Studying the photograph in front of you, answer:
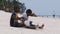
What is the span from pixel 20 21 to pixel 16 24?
227mm

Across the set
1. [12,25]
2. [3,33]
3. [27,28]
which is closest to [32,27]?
[27,28]

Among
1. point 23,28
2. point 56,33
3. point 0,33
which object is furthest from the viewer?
point 23,28

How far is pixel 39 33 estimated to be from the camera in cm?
1001

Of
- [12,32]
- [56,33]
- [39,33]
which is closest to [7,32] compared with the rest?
[12,32]

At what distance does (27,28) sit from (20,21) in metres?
0.48

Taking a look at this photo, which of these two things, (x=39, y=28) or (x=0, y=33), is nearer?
(x=0, y=33)

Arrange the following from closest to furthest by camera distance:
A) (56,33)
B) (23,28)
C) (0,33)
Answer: (0,33) → (56,33) → (23,28)

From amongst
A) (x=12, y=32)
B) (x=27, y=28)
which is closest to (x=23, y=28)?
(x=27, y=28)

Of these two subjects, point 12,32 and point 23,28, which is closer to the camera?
point 12,32

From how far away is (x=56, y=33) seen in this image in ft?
33.8

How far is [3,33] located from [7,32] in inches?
13.5

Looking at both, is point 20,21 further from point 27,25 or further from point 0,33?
point 0,33

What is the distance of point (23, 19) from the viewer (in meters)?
11.5

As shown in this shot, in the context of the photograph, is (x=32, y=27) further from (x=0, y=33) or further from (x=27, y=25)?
(x=0, y=33)
